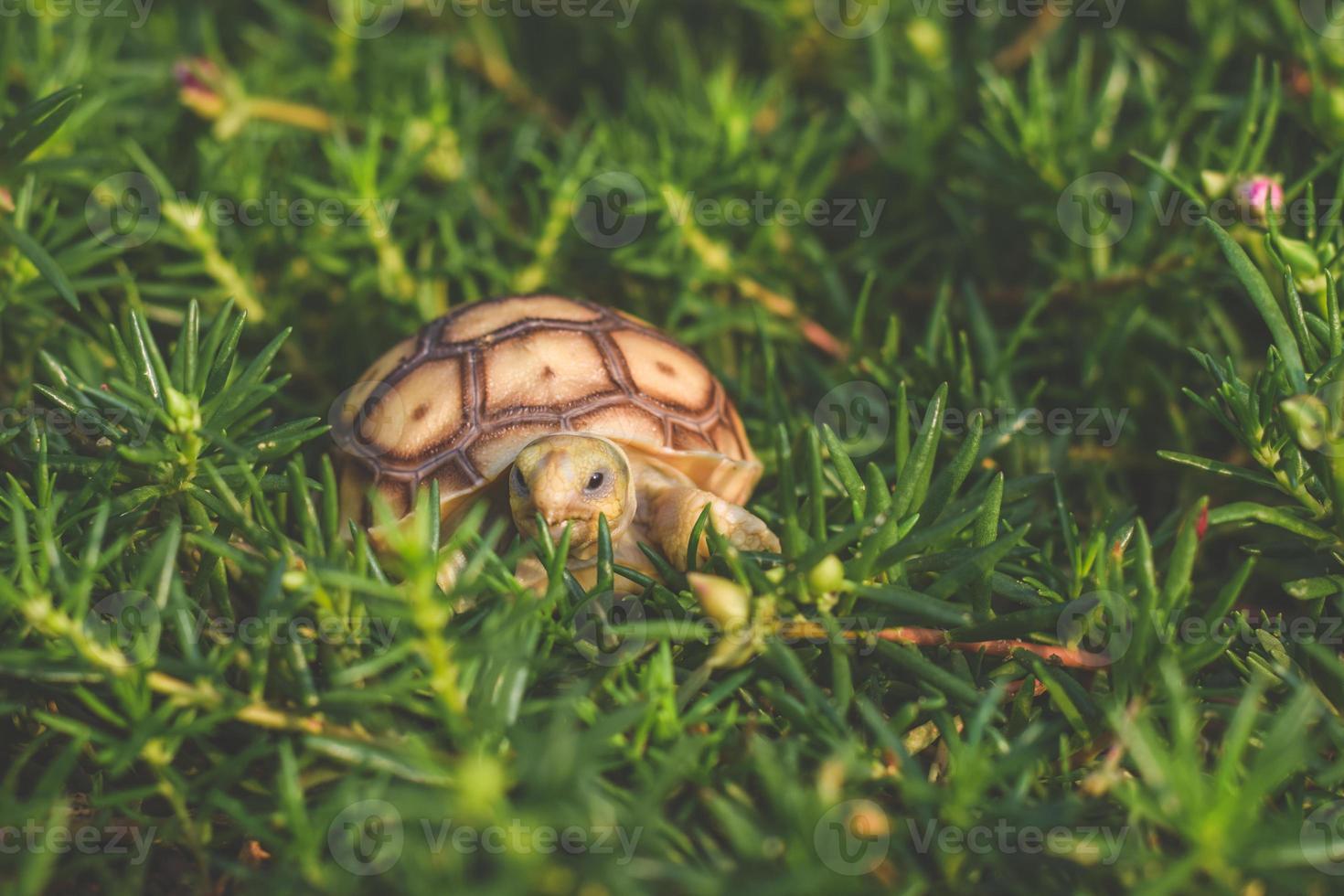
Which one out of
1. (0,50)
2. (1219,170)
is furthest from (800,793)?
(0,50)

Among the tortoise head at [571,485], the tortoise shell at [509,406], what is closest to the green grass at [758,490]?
the tortoise shell at [509,406]

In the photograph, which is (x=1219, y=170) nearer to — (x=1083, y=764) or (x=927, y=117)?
(x=927, y=117)

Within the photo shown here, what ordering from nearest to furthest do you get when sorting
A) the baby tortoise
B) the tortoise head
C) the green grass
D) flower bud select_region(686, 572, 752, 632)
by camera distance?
the green grass < flower bud select_region(686, 572, 752, 632) < the tortoise head < the baby tortoise

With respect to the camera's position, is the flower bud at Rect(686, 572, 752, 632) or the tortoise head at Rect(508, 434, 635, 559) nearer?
the flower bud at Rect(686, 572, 752, 632)

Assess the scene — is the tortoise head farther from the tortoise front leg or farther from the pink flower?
the pink flower

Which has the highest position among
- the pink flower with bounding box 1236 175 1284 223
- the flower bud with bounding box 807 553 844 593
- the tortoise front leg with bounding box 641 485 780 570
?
the pink flower with bounding box 1236 175 1284 223

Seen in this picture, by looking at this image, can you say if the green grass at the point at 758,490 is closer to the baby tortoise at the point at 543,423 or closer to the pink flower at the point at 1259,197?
the pink flower at the point at 1259,197

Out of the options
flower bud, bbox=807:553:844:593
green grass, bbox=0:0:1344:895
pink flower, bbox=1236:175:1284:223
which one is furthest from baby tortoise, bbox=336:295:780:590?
pink flower, bbox=1236:175:1284:223

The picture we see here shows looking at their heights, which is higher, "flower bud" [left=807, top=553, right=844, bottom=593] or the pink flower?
the pink flower

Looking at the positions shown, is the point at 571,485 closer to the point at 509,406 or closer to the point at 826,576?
the point at 509,406
